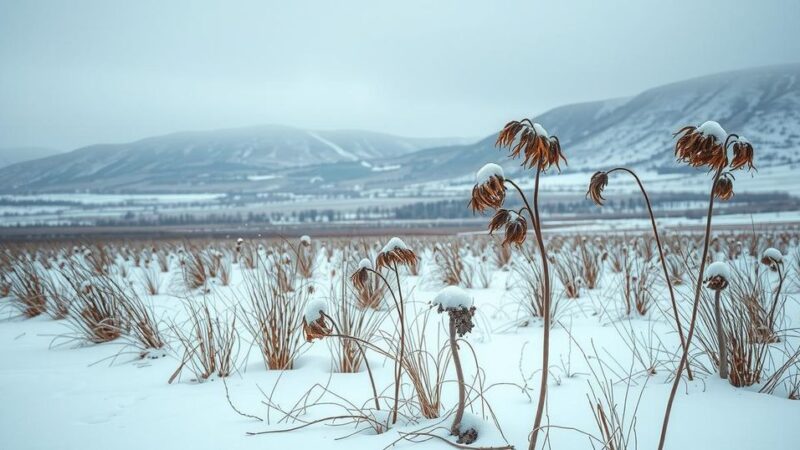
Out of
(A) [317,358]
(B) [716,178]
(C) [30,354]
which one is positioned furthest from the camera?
Result: (C) [30,354]

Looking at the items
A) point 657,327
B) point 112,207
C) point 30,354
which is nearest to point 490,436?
point 657,327

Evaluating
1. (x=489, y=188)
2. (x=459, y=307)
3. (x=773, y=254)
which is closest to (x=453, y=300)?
(x=459, y=307)

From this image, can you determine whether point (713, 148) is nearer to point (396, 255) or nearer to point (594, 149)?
point (396, 255)

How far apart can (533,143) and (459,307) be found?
0.59 m

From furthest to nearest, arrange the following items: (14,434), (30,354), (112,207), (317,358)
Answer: (112,207) → (30,354) → (317,358) → (14,434)

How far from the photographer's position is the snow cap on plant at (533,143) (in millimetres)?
1273

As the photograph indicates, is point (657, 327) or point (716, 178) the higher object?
point (716, 178)

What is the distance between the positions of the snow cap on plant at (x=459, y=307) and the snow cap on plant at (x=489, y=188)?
0.32m

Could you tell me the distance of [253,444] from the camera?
187 centimetres

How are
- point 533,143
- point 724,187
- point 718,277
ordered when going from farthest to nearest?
1. point 718,277
2. point 724,187
3. point 533,143

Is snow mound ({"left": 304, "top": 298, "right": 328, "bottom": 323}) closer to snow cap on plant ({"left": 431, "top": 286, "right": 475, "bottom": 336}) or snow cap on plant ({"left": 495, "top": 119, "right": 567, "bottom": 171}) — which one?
snow cap on plant ({"left": 431, "top": 286, "right": 475, "bottom": 336})

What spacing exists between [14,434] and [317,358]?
5.22ft

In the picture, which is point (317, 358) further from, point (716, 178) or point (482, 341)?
point (716, 178)

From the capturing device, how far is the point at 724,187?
65.3 inches
